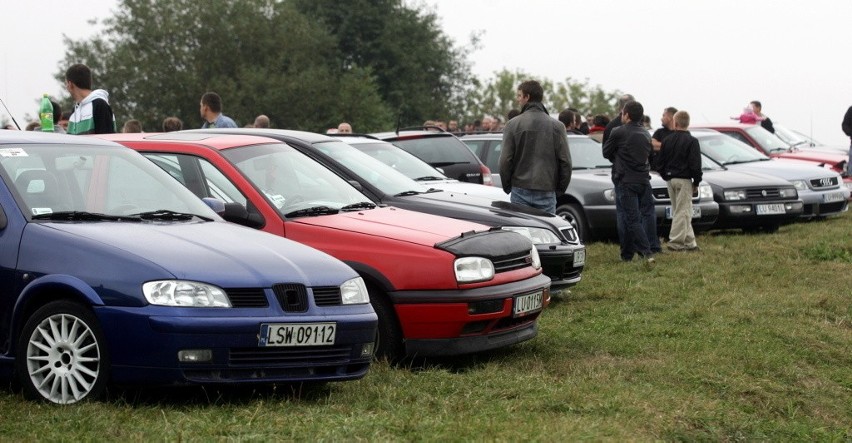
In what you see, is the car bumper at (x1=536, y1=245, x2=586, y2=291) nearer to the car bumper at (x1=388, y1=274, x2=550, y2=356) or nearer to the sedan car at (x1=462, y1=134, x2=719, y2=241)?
the car bumper at (x1=388, y1=274, x2=550, y2=356)

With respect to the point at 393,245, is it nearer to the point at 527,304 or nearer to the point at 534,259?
the point at 527,304

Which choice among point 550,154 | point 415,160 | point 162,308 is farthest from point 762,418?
point 415,160

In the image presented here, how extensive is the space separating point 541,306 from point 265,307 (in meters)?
2.76

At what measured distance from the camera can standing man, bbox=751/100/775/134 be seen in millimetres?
26641

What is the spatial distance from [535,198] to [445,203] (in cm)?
183

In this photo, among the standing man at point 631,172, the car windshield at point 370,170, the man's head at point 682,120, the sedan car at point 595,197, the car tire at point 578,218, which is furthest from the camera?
the car tire at point 578,218

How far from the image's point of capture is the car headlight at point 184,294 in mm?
6586

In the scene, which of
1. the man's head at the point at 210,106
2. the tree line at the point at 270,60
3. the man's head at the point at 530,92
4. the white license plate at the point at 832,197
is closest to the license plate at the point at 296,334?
the man's head at the point at 530,92

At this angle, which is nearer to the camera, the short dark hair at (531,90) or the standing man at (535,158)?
the standing man at (535,158)

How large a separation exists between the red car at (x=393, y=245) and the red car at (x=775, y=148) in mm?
14196

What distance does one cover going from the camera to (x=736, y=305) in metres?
11.4

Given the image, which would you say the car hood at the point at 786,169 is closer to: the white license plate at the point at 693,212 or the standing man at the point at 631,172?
the white license plate at the point at 693,212

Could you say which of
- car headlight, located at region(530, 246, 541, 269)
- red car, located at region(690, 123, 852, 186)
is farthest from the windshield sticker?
red car, located at region(690, 123, 852, 186)

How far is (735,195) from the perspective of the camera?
1798 centimetres
